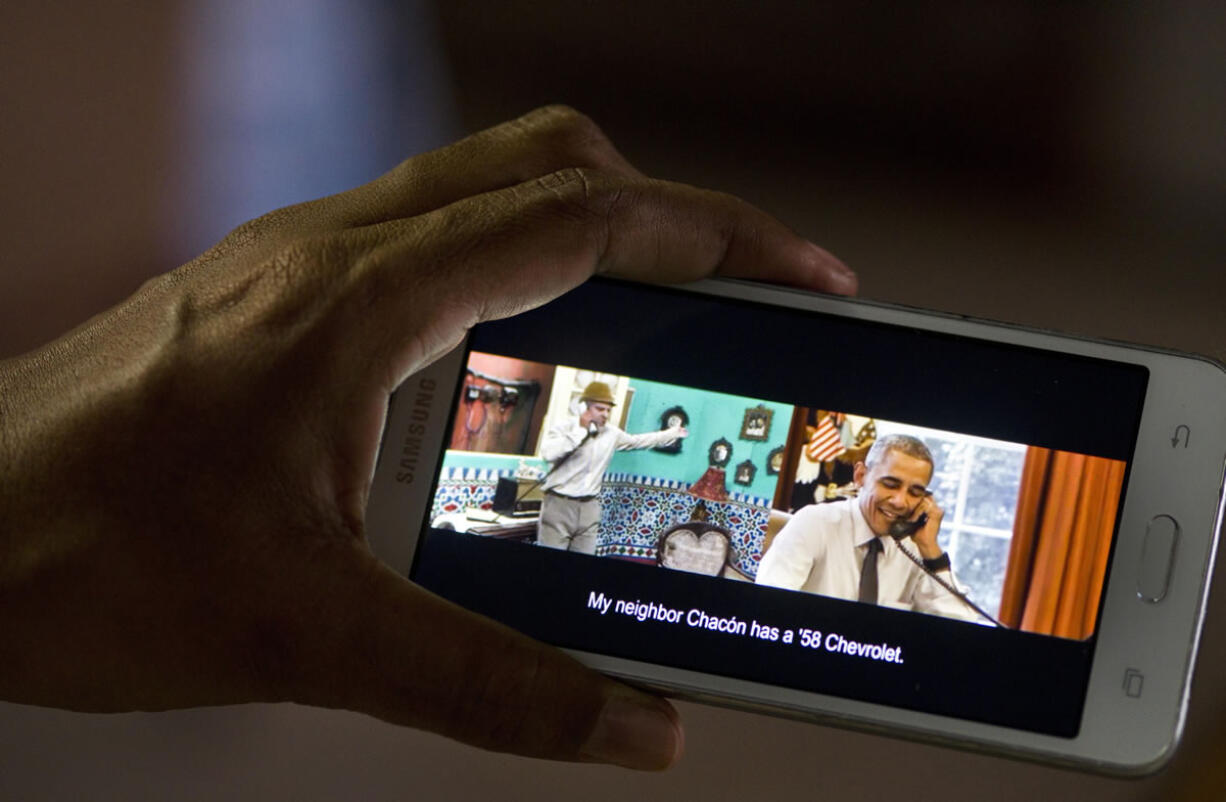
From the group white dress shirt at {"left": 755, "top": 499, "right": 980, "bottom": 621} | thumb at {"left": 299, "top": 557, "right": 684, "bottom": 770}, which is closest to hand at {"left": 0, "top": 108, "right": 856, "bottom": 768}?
thumb at {"left": 299, "top": 557, "right": 684, "bottom": 770}

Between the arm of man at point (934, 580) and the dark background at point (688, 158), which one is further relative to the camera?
the dark background at point (688, 158)

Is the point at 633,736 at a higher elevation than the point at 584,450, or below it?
below

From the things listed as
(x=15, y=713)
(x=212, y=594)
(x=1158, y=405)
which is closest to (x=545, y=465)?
(x=212, y=594)

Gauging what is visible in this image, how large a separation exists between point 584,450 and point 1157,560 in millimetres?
323

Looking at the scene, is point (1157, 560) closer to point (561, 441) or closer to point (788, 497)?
point (788, 497)

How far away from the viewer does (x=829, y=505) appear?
0.52m

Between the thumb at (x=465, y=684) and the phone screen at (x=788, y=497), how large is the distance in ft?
0.16

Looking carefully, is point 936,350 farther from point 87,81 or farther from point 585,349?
point 87,81

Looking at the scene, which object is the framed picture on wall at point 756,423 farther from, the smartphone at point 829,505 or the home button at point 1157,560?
the home button at point 1157,560

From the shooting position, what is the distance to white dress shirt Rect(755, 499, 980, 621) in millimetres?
507

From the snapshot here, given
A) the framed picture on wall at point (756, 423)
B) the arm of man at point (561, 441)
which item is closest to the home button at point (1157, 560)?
the framed picture on wall at point (756, 423)

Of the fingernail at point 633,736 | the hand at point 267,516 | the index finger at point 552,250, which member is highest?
the index finger at point 552,250

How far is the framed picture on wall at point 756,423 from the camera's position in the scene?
52cm

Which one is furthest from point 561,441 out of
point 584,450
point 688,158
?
point 688,158
